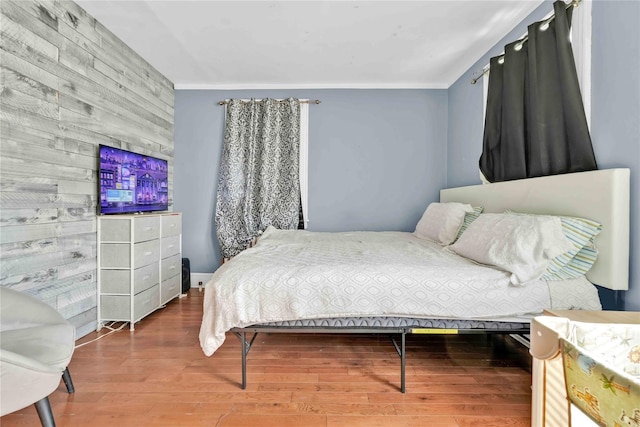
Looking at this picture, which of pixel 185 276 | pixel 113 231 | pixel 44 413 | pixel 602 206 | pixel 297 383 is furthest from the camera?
pixel 185 276

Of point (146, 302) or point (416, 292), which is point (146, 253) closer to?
point (146, 302)

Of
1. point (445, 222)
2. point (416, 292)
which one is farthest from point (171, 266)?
point (445, 222)

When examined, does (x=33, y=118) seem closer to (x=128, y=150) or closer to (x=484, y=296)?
(x=128, y=150)

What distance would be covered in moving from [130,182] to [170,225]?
559mm

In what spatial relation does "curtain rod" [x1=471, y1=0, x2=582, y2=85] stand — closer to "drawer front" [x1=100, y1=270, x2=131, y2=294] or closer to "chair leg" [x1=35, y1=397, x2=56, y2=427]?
"chair leg" [x1=35, y1=397, x2=56, y2=427]

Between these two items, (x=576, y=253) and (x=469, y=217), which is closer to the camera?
(x=576, y=253)

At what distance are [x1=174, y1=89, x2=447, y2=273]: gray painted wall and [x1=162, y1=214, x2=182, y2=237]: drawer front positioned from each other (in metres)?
0.58

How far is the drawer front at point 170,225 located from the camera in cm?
302

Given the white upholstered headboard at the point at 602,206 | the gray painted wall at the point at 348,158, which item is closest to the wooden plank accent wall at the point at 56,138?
the gray painted wall at the point at 348,158

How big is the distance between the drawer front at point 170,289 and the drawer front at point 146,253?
31 cm

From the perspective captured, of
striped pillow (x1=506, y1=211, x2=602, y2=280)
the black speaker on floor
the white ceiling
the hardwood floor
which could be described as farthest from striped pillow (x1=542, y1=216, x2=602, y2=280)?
the black speaker on floor

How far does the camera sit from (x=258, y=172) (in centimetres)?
377

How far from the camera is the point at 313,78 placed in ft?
11.8

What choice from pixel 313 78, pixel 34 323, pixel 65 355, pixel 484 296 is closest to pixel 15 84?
pixel 34 323
